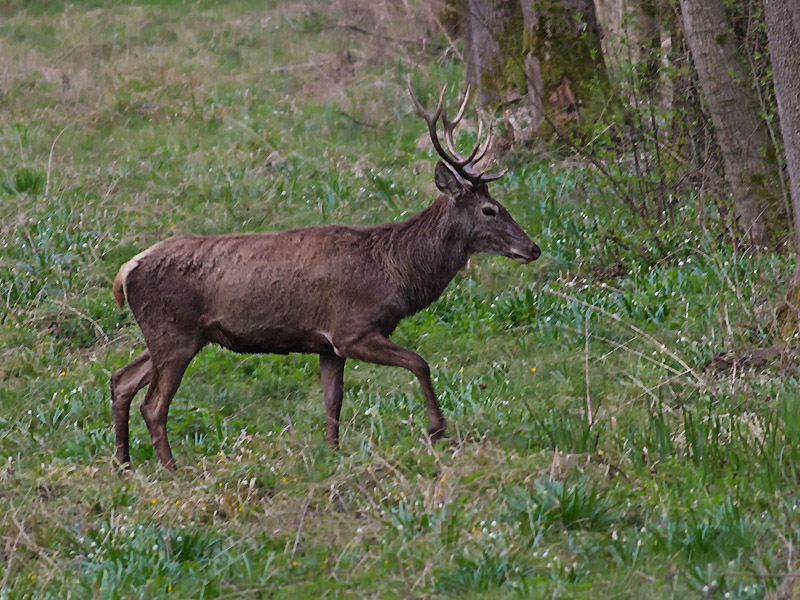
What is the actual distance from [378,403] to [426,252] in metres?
0.98

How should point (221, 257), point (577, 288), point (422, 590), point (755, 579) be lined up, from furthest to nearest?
1. point (577, 288)
2. point (221, 257)
3. point (422, 590)
4. point (755, 579)

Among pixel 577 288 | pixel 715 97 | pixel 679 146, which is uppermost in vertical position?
pixel 715 97

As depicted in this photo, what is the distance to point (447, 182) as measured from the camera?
24.6ft

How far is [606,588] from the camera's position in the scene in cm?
466

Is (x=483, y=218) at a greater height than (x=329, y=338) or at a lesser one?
greater

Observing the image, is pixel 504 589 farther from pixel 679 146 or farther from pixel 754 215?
pixel 679 146

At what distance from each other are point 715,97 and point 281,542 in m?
4.78

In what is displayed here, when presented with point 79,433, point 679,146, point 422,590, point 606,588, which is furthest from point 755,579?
point 679,146

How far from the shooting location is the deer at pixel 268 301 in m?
7.14

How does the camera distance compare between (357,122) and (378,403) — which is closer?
(378,403)

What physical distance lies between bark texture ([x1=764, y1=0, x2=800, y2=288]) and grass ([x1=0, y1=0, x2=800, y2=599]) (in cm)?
84

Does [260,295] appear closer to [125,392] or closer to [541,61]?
[125,392]

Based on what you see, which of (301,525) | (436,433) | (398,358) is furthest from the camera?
(398,358)

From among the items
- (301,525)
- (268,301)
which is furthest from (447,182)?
(301,525)
